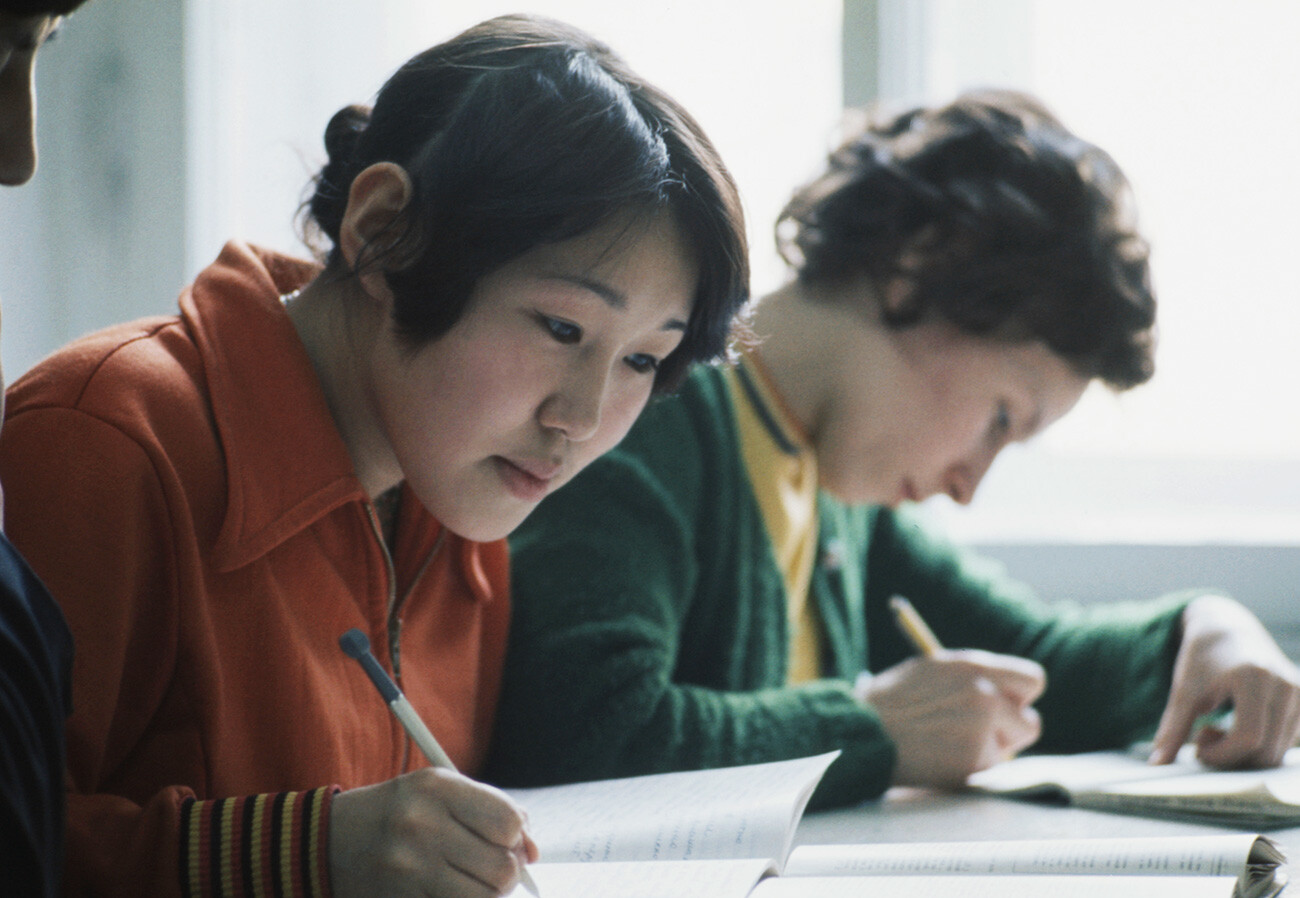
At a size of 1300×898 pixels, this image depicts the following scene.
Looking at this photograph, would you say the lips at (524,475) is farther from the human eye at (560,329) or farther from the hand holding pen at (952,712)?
the hand holding pen at (952,712)

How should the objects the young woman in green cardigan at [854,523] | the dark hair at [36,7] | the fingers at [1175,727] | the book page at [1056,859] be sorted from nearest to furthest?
the dark hair at [36,7] → the book page at [1056,859] → the young woman in green cardigan at [854,523] → the fingers at [1175,727]

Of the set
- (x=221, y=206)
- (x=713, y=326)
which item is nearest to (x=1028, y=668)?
(x=713, y=326)

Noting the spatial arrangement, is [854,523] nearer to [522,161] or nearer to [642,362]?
[642,362]

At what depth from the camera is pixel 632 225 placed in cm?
69

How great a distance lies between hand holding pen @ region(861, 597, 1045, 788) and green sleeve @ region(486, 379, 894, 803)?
30 millimetres

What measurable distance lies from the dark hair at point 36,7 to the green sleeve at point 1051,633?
1.02 metres

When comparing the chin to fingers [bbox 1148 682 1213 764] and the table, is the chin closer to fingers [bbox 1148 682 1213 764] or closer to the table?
the table

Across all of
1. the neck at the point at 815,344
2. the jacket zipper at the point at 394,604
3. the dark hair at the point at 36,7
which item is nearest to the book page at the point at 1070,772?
the neck at the point at 815,344

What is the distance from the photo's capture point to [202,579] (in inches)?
25.8

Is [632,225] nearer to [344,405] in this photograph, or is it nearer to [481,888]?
[344,405]

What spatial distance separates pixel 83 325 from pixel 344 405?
82 centimetres

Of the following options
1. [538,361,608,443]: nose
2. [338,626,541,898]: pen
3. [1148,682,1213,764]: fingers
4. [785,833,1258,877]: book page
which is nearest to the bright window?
[1148,682,1213,764]: fingers

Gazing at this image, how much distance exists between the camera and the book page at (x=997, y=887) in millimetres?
613

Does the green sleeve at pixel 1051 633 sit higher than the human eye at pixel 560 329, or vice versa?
the human eye at pixel 560 329
